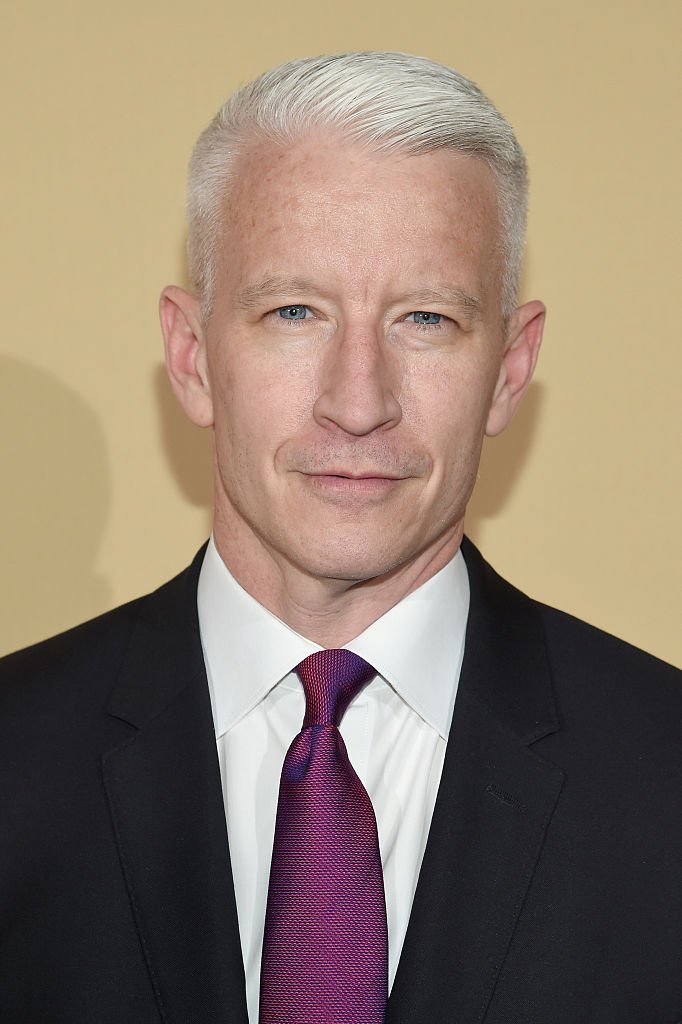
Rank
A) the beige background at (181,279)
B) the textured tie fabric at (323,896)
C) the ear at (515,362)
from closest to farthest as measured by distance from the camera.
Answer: the textured tie fabric at (323,896)
the ear at (515,362)
the beige background at (181,279)

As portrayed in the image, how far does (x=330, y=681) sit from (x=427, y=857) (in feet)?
0.88

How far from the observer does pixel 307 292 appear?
1.99 meters

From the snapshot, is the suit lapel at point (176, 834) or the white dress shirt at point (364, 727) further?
the white dress shirt at point (364, 727)

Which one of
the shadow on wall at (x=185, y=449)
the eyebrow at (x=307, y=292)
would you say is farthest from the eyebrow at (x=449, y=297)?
the shadow on wall at (x=185, y=449)

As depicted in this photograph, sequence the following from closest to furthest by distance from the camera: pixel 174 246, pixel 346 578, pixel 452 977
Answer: pixel 452 977 → pixel 346 578 → pixel 174 246

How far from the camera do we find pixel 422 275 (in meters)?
2.00

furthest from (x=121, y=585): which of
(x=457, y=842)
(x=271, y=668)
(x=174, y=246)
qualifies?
(x=457, y=842)

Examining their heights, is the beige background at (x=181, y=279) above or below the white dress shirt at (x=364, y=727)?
above

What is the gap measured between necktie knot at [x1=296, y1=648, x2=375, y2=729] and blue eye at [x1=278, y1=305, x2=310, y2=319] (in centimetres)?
46

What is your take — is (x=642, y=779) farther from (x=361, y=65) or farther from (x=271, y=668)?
(x=361, y=65)

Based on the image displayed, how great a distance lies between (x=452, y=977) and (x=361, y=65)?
1206 millimetres

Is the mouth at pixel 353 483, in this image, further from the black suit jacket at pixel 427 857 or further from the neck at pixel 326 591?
the black suit jacket at pixel 427 857

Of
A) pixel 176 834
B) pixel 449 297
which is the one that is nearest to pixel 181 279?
pixel 449 297

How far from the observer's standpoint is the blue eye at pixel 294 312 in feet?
6.63
